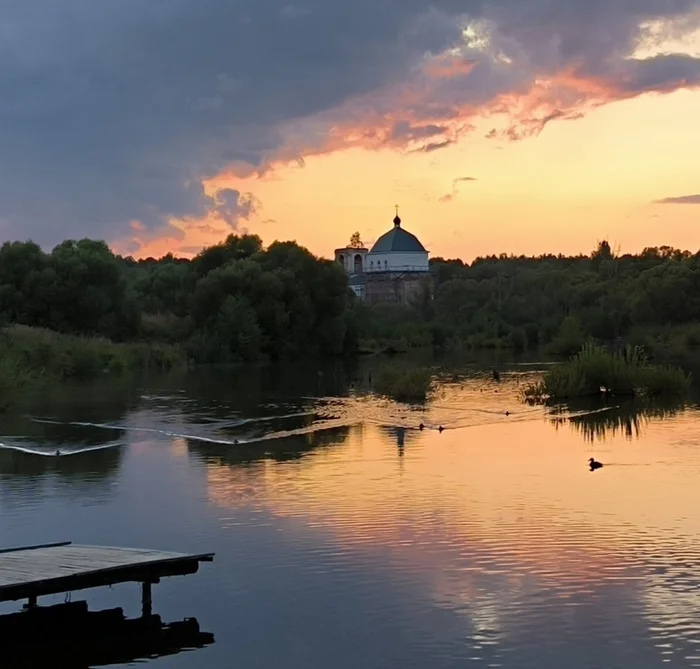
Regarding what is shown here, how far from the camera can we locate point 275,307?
66.5m

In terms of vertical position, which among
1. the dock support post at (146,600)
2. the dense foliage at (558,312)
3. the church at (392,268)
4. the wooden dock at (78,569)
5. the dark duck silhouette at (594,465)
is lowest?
the dock support post at (146,600)

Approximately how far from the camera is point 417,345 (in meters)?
81.0

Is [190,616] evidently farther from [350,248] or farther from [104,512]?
[350,248]

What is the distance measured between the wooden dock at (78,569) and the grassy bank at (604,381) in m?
25.6

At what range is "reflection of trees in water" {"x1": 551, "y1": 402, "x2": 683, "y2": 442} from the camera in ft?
86.4

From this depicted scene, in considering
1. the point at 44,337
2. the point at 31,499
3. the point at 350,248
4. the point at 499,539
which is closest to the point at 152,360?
the point at 44,337

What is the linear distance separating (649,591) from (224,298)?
180 ft

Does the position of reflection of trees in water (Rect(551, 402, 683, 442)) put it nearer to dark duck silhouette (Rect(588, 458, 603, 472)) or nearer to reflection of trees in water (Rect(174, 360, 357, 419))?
dark duck silhouette (Rect(588, 458, 603, 472))

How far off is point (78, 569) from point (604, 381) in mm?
27955

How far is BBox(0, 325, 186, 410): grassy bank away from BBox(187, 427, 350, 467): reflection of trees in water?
42.4 ft

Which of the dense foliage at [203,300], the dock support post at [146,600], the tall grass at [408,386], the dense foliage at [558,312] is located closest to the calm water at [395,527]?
the dock support post at [146,600]

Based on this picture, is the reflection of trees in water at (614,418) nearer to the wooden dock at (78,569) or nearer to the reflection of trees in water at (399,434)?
the reflection of trees in water at (399,434)

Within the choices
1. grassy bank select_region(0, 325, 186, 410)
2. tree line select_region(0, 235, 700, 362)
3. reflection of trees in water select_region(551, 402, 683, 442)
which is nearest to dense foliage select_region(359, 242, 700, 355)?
tree line select_region(0, 235, 700, 362)

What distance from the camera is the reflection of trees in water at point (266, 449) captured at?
73.7ft
